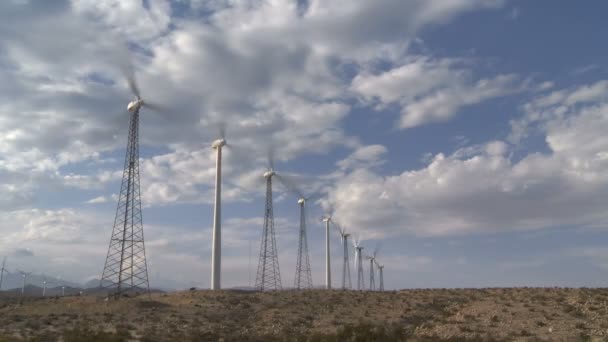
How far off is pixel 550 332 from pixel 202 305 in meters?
35.8

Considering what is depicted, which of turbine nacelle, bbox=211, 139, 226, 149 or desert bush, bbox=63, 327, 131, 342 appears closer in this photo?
desert bush, bbox=63, 327, 131, 342

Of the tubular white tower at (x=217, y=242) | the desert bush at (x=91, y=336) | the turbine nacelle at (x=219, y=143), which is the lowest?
the desert bush at (x=91, y=336)

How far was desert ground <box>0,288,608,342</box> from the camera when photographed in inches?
1756

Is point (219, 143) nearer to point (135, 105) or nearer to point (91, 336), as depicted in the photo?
point (135, 105)

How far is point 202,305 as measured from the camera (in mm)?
62031

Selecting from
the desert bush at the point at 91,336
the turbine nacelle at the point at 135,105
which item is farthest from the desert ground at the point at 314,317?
the turbine nacelle at the point at 135,105

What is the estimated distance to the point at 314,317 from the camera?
A: 57.4 m

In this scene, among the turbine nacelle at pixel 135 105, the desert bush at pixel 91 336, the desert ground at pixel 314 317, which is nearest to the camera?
the desert bush at pixel 91 336

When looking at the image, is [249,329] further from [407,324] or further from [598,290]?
[598,290]

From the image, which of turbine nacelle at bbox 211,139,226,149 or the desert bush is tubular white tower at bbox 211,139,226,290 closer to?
turbine nacelle at bbox 211,139,226,149

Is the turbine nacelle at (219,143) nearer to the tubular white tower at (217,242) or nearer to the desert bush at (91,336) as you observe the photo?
the tubular white tower at (217,242)

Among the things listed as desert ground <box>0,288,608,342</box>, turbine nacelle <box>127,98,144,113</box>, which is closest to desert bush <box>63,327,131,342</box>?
desert ground <box>0,288,608,342</box>

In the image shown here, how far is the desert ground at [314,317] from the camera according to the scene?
146 ft

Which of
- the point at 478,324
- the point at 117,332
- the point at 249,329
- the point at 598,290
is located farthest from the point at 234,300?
the point at 598,290
